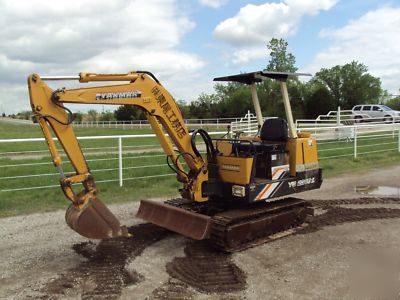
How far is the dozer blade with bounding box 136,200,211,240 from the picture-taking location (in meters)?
6.08

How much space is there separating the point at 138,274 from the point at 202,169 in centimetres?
194

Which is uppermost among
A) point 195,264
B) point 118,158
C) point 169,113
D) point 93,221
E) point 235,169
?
point 169,113

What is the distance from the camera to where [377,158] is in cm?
1617

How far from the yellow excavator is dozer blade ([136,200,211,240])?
0.01 metres

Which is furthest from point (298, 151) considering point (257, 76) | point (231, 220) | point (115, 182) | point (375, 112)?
point (375, 112)

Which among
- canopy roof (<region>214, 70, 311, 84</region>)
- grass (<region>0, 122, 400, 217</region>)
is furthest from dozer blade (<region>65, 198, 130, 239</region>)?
grass (<region>0, 122, 400, 217</region>)

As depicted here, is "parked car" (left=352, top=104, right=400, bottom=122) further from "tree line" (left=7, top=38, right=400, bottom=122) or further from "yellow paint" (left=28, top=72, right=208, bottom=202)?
"yellow paint" (left=28, top=72, right=208, bottom=202)

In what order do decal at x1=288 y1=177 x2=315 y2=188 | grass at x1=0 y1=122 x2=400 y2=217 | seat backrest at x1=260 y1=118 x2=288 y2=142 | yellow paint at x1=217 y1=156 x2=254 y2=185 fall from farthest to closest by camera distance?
grass at x1=0 y1=122 x2=400 y2=217 < seat backrest at x1=260 y1=118 x2=288 y2=142 < decal at x1=288 y1=177 x2=315 y2=188 < yellow paint at x1=217 y1=156 x2=254 y2=185

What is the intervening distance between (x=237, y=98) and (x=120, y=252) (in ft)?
177

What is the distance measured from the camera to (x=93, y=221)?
541 cm

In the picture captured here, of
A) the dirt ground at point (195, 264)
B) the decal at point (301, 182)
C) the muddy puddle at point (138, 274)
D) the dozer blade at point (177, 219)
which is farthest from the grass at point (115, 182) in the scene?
the decal at point (301, 182)

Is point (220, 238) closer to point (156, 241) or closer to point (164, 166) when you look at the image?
point (156, 241)

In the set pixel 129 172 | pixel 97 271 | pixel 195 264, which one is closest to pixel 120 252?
pixel 97 271

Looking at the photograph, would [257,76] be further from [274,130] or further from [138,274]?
[138,274]
